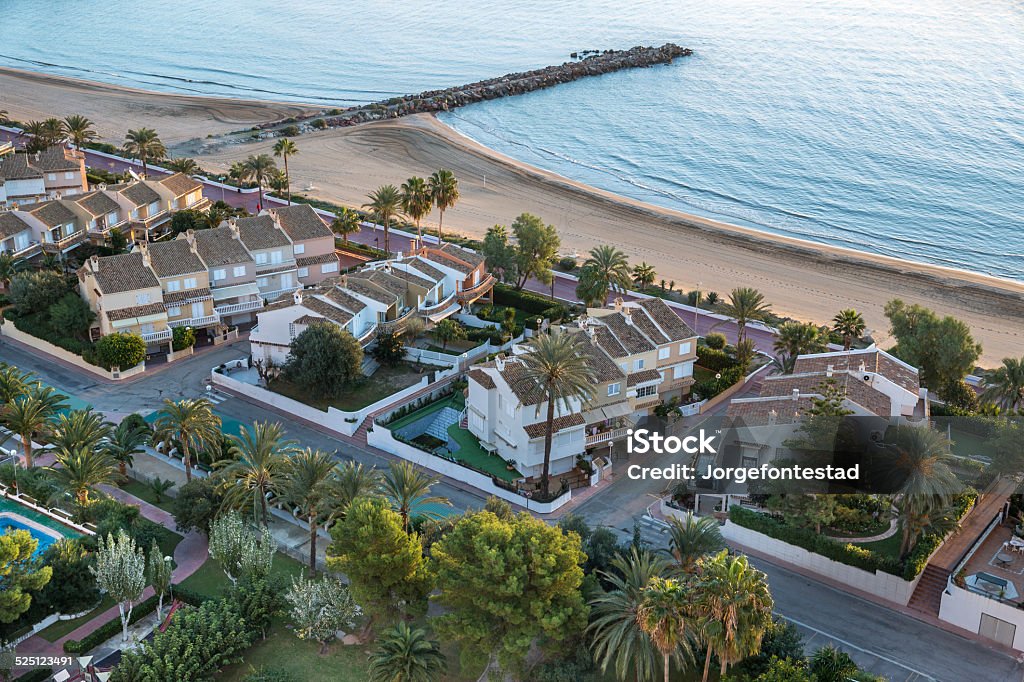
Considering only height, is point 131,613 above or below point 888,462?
below

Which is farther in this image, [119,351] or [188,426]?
[119,351]

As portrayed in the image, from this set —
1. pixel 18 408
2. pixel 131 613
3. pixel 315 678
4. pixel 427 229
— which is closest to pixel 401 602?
pixel 315 678

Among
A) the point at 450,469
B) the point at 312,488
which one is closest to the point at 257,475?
the point at 312,488

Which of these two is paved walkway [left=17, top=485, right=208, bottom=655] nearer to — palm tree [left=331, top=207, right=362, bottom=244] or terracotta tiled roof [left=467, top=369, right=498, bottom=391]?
terracotta tiled roof [left=467, top=369, right=498, bottom=391]

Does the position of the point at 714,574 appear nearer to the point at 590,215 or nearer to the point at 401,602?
the point at 401,602

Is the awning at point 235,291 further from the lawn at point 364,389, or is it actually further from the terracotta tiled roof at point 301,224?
the lawn at point 364,389

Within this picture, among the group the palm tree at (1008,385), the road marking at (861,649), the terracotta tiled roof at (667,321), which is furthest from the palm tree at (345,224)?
the road marking at (861,649)

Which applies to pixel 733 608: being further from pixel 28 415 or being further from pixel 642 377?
pixel 28 415
